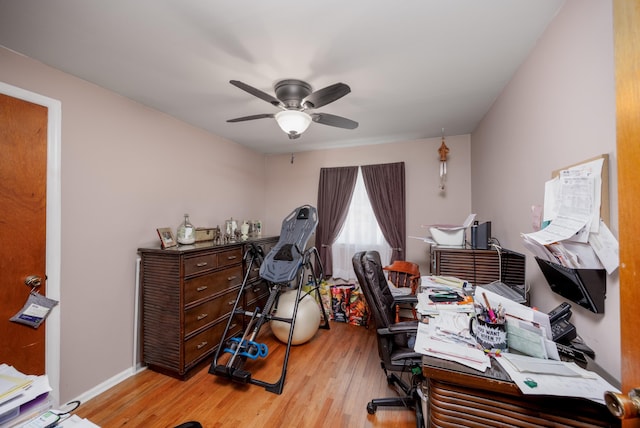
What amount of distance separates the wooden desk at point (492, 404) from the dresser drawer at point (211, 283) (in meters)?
1.99

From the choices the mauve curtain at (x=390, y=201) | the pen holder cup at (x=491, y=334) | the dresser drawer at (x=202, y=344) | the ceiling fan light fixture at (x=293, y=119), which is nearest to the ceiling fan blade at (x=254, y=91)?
the ceiling fan light fixture at (x=293, y=119)

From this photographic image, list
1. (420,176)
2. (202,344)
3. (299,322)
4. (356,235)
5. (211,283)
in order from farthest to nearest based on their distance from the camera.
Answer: (356,235) → (420,176) → (299,322) → (211,283) → (202,344)

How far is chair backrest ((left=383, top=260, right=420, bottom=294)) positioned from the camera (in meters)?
3.03

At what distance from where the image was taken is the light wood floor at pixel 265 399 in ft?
5.47

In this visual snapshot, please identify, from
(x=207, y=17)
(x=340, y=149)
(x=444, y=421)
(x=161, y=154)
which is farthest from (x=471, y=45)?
(x=161, y=154)

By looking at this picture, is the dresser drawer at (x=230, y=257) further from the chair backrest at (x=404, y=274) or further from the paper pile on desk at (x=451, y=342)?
the paper pile on desk at (x=451, y=342)

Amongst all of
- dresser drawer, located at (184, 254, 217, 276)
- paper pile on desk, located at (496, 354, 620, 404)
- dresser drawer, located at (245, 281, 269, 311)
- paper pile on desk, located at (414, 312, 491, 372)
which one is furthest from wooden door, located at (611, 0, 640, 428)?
dresser drawer, located at (245, 281, 269, 311)

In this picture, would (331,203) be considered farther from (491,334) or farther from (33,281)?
(33,281)

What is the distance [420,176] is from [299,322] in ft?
8.20

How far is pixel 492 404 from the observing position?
0.88 metres

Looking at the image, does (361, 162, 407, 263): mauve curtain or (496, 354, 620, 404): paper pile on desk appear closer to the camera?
(496, 354, 620, 404): paper pile on desk

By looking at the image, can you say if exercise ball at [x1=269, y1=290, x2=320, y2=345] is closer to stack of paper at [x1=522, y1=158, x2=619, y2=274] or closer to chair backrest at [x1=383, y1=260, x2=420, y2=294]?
chair backrest at [x1=383, y1=260, x2=420, y2=294]

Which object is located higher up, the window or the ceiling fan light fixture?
the ceiling fan light fixture

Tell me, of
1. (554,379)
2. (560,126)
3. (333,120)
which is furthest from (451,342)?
(333,120)
